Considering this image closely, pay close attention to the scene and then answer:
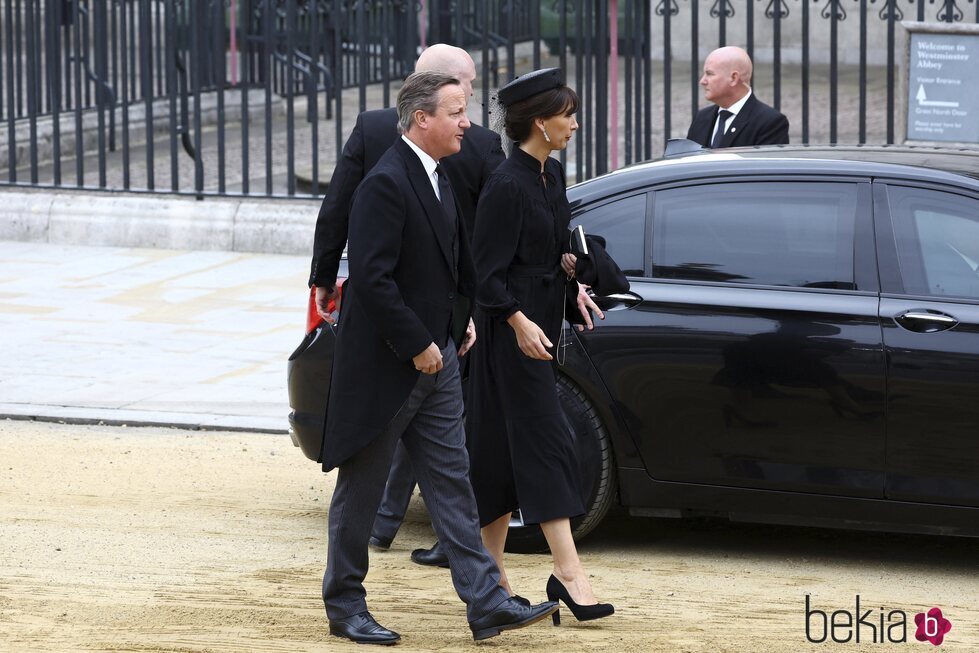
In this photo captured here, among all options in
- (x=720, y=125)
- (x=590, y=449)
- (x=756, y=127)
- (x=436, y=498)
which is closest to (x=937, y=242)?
(x=590, y=449)

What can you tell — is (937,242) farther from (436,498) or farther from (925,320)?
(436,498)

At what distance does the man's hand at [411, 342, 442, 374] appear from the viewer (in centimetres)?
472

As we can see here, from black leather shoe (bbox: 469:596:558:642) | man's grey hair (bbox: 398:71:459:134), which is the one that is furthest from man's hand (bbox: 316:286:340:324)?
black leather shoe (bbox: 469:596:558:642)

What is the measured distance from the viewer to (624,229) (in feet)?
19.0

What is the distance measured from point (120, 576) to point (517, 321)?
1690mm

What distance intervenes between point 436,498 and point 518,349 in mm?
520

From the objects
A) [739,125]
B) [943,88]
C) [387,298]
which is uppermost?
[943,88]

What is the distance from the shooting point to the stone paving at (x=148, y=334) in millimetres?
8234

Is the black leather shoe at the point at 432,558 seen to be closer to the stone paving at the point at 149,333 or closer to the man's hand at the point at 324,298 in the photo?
the man's hand at the point at 324,298

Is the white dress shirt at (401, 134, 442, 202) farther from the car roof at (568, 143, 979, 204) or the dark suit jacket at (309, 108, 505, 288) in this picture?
the car roof at (568, 143, 979, 204)

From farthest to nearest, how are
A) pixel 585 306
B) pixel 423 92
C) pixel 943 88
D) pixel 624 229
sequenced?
pixel 943 88
pixel 624 229
pixel 585 306
pixel 423 92

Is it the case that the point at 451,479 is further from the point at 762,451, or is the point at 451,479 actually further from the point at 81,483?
the point at 81,483

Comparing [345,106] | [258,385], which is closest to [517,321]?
[258,385]

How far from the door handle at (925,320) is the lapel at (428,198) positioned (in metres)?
1.53
